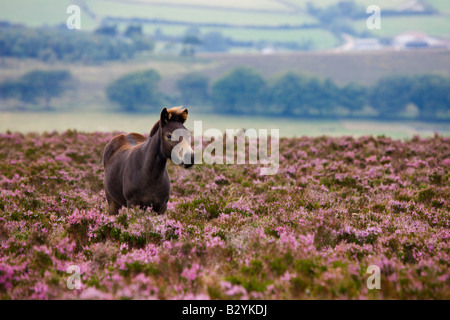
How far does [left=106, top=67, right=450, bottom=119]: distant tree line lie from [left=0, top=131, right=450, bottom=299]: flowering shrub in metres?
135

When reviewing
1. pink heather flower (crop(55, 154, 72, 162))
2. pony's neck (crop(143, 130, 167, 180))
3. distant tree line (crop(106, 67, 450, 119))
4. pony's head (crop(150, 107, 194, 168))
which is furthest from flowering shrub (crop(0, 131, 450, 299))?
distant tree line (crop(106, 67, 450, 119))

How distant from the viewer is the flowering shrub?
15.6ft

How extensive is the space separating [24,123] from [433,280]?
13016 cm

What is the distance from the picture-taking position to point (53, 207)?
9180 millimetres

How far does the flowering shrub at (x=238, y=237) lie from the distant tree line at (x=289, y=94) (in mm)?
135224

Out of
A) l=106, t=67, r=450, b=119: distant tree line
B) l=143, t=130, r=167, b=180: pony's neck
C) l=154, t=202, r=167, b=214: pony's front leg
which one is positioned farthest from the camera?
l=106, t=67, r=450, b=119: distant tree line

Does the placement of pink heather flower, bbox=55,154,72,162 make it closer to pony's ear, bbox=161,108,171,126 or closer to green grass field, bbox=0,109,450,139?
pony's ear, bbox=161,108,171,126

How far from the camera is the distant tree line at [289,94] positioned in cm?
14812

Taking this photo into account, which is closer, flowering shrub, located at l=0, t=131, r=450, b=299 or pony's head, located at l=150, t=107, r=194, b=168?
flowering shrub, located at l=0, t=131, r=450, b=299

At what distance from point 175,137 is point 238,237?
1976 mm

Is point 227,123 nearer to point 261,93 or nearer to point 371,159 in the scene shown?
point 261,93

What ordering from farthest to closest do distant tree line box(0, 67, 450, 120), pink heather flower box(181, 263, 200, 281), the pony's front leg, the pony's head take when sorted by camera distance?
1. distant tree line box(0, 67, 450, 120)
2. the pony's front leg
3. the pony's head
4. pink heather flower box(181, 263, 200, 281)
